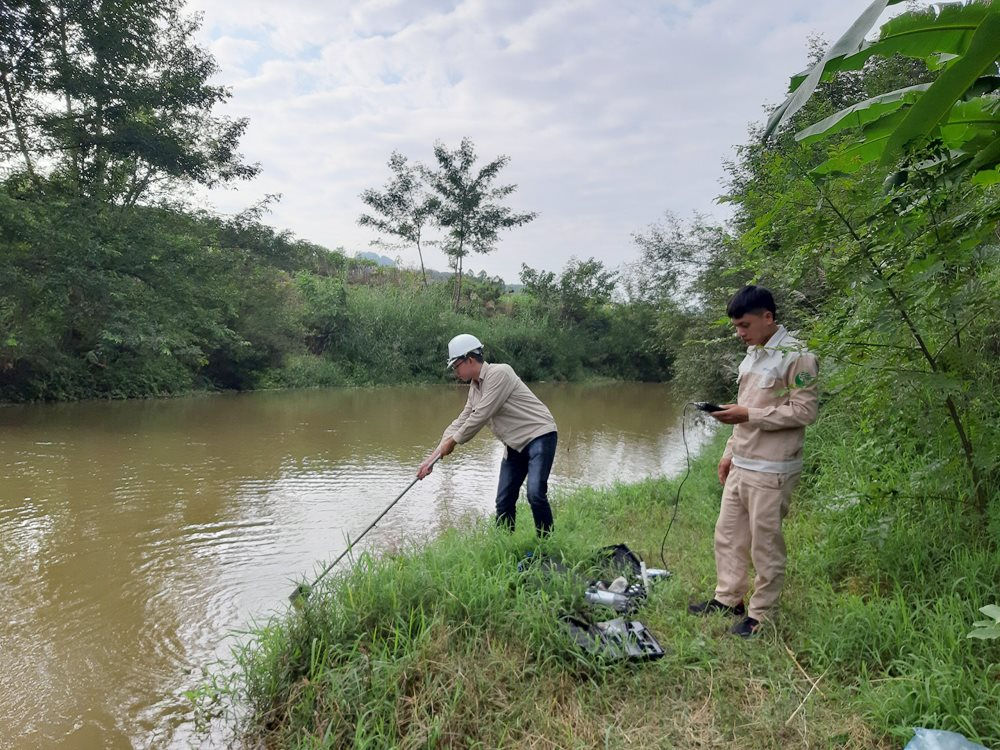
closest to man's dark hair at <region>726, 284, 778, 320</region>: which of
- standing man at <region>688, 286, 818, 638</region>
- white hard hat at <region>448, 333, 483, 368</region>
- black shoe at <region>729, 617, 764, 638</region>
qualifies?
standing man at <region>688, 286, 818, 638</region>

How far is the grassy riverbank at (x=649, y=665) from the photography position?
2.00 meters

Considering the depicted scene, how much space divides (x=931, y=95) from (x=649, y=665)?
6.91 ft

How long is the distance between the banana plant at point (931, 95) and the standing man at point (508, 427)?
8.01 feet

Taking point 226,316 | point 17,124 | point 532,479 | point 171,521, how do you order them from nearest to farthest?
1. point 532,479
2. point 171,521
3. point 17,124
4. point 226,316

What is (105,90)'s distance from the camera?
11.7 metres

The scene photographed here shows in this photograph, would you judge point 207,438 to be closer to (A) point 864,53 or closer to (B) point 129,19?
(B) point 129,19

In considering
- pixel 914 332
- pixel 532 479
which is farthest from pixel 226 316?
pixel 914 332

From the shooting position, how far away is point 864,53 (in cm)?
163

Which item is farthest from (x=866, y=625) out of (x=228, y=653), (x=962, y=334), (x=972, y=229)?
(x=228, y=653)

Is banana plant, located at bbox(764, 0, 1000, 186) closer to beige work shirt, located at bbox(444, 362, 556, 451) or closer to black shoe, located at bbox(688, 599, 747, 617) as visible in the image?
black shoe, located at bbox(688, 599, 747, 617)

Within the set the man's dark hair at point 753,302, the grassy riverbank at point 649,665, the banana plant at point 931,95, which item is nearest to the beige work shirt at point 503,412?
the grassy riverbank at point 649,665

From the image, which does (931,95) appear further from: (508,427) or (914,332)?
(508,427)

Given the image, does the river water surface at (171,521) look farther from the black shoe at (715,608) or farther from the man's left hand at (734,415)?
the man's left hand at (734,415)

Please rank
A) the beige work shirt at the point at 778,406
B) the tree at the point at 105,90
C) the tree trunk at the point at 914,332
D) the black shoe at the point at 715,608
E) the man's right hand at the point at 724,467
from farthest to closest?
the tree at the point at 105,90
the man's right hand at the point at 724,467
the black shoe at the point at 715,608
the beige work shirt at the point at 778,406
the tree trunk at the point at 914,332
